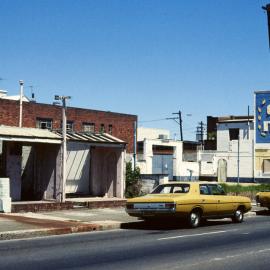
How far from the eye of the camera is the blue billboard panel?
3878 cm

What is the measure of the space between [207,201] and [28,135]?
8.30 metres

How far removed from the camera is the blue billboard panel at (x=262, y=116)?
127 feet

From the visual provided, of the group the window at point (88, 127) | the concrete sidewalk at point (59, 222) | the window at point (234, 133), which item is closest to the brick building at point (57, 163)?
the concrete sidewalk at point (59, 222)

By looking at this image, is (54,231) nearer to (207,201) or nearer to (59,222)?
(59,222)

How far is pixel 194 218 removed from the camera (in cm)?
1798

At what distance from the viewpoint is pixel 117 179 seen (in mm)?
27469

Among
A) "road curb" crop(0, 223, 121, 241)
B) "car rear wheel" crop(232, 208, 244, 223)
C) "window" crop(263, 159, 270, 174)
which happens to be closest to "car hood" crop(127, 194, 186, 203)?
"road curb" crop(0, 223, 121, 241)

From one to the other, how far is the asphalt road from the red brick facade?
27.3 meters

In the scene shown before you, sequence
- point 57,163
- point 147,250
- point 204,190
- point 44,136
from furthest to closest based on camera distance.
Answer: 1. point 57,163
2. point 44,136
3. point 204,190
4. point 147,250

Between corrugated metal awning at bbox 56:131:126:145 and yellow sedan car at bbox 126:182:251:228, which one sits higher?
corrugated metal awning at bbox 56:131:126:145

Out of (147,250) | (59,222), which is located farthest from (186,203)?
(147,250)

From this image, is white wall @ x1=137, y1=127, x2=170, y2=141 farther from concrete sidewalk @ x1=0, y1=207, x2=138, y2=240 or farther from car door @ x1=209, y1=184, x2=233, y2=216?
car door @ x1=209, y1=184, x2=233, y2=216

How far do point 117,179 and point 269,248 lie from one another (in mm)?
14956

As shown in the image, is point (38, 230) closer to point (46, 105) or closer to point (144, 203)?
point (144, 203)
